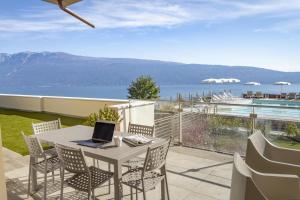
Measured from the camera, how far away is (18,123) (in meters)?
8.71

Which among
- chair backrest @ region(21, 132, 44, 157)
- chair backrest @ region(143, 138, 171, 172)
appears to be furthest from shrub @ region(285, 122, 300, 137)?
chair backrest @ region(21, 132, 44, 157)

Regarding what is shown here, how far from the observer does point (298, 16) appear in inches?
752

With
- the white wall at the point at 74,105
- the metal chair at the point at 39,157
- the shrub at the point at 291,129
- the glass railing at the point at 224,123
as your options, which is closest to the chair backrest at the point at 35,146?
the metal chair at the point at 39,157

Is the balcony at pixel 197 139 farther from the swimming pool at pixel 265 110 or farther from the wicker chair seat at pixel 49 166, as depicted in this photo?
the wicker chair seat at pixel 49 166

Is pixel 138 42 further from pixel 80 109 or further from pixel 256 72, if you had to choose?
pixel 256 72

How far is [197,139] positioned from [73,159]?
3462mm

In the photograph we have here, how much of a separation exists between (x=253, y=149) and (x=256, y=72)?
142214 mm

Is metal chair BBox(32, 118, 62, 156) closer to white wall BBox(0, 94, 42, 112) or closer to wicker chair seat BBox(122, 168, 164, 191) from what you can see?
wicker chair seat BBox(122, 168, 164, 191)

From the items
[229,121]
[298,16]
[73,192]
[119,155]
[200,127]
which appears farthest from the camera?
[298,16]

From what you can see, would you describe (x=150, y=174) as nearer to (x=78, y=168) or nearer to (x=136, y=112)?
(x=78, y=168)

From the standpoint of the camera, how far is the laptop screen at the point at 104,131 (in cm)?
324

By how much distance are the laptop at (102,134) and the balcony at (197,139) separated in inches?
31.5

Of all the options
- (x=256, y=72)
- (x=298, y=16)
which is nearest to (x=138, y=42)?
(x=298, y=16)

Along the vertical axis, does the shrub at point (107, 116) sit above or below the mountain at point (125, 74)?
below
